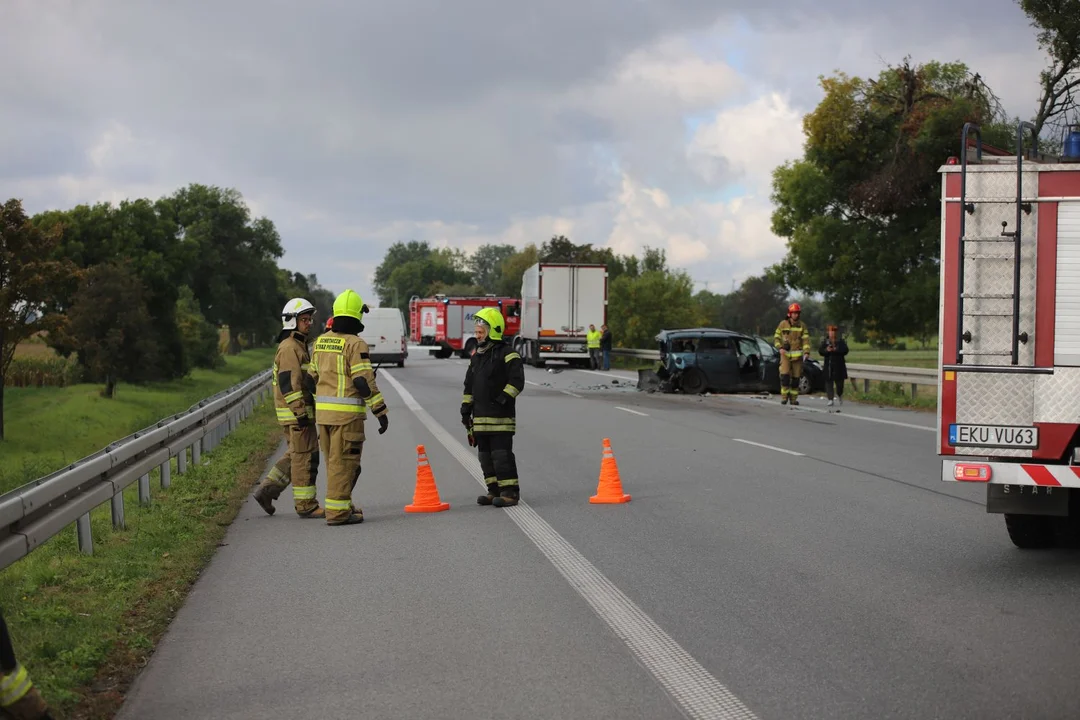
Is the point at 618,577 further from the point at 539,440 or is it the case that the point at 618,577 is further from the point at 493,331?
the point at 539,440

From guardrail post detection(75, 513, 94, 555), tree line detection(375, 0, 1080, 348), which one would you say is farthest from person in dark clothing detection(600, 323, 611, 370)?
guardrail post detection(75, 513, 94, 555)

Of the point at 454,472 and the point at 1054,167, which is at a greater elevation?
the point at 1054,167

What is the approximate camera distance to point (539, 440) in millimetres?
17531

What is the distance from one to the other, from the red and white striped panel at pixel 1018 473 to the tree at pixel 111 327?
33.4 m

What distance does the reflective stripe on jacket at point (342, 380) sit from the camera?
32.6ft

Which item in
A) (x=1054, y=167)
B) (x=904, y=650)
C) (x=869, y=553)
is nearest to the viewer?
(x=904, y=650)

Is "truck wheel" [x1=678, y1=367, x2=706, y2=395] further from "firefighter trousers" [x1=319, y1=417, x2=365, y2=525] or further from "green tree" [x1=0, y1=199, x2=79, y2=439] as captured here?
"firefighter trousers" [x1=319, y1=417, x2=365, y2=525]

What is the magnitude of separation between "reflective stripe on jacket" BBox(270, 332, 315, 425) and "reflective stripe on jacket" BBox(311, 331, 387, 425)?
35 centimetres

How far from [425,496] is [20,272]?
25.1 metres

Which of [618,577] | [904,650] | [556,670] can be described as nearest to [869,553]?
[618,577]

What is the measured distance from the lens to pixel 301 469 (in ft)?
34.4

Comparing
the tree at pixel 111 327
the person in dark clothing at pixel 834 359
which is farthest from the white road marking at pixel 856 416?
the tree at pixel 111 327

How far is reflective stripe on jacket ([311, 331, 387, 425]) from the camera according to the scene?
995cm

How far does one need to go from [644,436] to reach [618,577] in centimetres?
1024
